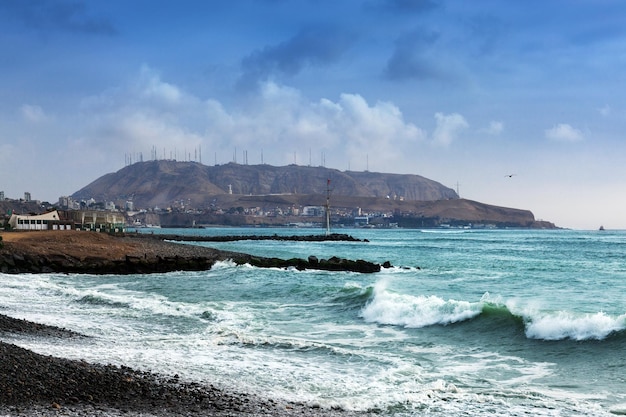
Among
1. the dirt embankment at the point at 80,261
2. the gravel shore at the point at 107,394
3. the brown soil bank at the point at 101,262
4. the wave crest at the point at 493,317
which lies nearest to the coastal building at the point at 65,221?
the brown soil bank at the point at 101,262

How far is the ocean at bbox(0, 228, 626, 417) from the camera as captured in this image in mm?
10227

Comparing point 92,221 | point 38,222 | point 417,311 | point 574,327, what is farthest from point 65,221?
point 574,327

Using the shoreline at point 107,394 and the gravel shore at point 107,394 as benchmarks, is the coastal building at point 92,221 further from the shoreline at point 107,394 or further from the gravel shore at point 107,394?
the gravel shore at point 107,394

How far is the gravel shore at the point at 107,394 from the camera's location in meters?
8.32

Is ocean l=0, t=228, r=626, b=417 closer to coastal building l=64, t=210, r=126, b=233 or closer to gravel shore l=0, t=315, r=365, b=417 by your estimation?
gravel shore l=0, t=315, r=365, b=417

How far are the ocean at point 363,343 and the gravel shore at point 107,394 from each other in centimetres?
60

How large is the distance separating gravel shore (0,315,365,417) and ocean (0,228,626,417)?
0.60m

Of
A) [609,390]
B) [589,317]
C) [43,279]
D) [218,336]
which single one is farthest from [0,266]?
[609,390]

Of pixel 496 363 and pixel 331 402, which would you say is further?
pixel 496 363

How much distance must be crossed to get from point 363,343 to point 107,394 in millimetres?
7451

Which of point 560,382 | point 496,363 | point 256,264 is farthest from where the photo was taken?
point 256,264

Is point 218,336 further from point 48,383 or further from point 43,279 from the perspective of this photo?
point 43,279

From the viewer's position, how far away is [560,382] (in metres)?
11.3

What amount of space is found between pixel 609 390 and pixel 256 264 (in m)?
32.3
